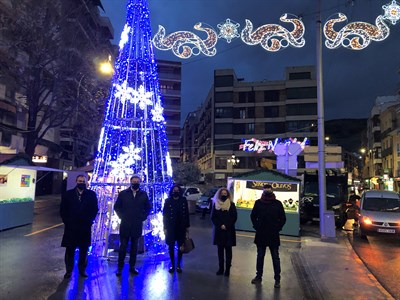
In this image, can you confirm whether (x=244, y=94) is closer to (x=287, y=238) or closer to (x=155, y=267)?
(x=287, y=238)

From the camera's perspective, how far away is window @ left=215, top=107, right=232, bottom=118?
68.0m

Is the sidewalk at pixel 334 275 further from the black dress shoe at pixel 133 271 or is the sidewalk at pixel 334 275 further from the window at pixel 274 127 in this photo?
the window at pixel 274 127

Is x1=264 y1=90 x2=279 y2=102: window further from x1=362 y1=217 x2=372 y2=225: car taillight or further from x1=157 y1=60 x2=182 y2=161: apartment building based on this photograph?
x1=362 y1=217 x2=372 y2=225: car taillight

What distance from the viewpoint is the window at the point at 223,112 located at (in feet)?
223

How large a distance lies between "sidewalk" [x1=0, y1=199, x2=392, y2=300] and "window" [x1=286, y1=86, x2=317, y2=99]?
191 ft

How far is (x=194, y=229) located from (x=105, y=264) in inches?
268

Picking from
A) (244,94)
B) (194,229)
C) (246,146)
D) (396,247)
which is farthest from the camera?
(244,94)

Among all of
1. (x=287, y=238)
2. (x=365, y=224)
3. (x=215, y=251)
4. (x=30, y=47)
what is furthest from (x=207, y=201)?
(x=30, y=47)

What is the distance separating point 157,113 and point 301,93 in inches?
2361

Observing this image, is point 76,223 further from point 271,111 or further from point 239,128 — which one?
point 271,111

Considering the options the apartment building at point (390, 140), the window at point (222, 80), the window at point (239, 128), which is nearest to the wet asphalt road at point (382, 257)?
the apartment building at point (390, 140)

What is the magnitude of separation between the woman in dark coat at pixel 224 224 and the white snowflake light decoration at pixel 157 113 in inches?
122

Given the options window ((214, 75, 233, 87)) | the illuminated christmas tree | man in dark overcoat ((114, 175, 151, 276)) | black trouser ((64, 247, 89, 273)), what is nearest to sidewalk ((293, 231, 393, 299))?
man in dark overcoat ((114, 175, 151, 276))

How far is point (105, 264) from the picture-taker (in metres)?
7.61
